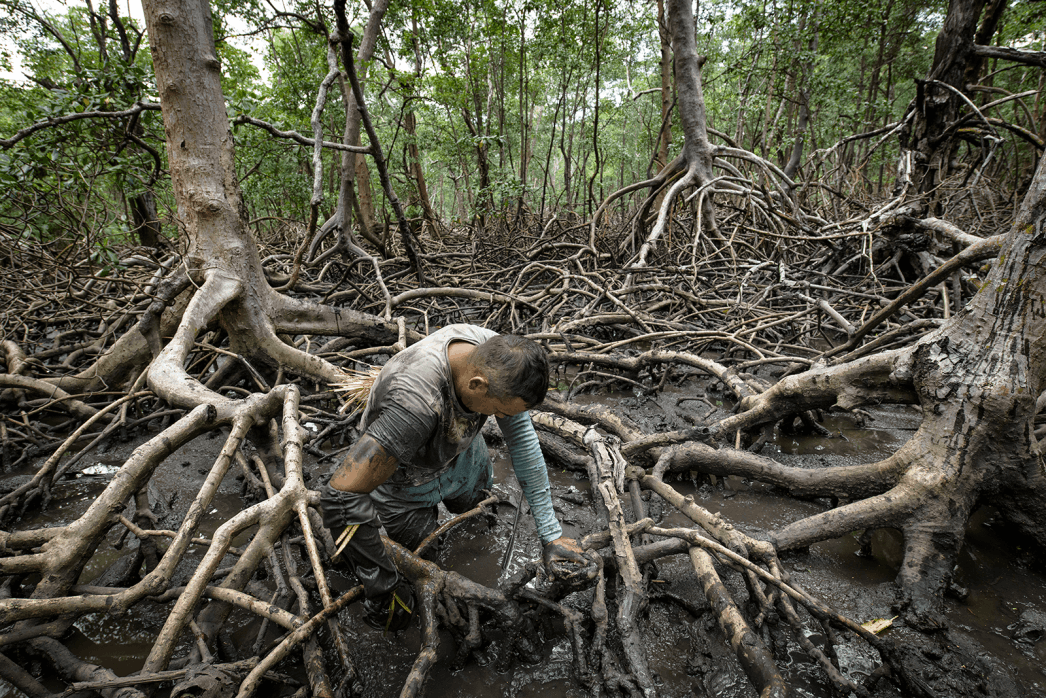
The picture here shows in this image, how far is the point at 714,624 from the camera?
64.3 inches

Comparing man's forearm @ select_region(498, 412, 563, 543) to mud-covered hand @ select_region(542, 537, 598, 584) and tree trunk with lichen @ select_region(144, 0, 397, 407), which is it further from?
tree trunk with lichen @ select_region(144, 0, 397, 407)

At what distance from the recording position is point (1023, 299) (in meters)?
1.59

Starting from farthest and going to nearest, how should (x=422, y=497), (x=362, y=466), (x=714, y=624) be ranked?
(x=422, y=497), (x=714, y=624), (x=362, y=466)

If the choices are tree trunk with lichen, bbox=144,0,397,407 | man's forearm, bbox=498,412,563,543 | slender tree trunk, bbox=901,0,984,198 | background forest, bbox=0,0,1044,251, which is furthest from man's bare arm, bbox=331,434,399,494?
slender tree trunk, bbox=901,0,984,198

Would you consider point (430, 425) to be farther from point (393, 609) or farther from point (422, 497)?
point (393, 609)

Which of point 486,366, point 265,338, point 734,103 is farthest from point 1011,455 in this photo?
point 734,103

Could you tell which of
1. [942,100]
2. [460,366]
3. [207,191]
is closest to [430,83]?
[207,191]

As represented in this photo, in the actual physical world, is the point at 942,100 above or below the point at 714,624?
above

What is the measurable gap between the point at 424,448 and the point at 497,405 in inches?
15.1

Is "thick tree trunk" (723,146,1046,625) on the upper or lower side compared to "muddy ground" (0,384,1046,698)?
upper

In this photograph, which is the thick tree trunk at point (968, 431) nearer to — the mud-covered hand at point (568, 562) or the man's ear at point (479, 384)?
the mud-covered hand at point (568, 562)

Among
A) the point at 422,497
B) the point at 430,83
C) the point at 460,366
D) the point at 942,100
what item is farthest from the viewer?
the point at 430,83

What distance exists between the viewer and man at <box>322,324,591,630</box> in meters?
1.40

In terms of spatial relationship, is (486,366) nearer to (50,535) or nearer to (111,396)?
(50,535)
